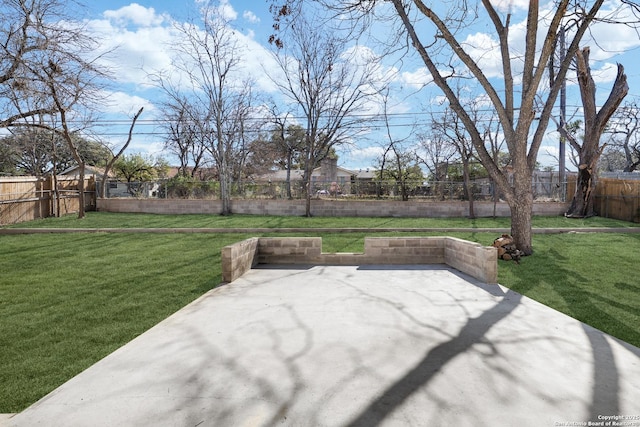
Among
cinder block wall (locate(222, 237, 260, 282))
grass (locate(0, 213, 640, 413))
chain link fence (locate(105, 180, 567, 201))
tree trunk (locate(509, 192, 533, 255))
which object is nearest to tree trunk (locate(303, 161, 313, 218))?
chain link fence (locate(105, 180, 567, 201))

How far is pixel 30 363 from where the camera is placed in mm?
3244

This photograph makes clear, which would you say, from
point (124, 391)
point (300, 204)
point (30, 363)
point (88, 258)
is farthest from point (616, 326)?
point (300, 204)

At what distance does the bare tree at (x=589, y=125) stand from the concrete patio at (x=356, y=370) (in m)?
14.2

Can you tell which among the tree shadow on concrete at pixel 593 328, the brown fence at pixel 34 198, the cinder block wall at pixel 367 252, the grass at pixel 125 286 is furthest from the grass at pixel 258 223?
the tree shadow on concrete at pixel 593 328

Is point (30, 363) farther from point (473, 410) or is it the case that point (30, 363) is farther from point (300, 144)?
point (300, 144)

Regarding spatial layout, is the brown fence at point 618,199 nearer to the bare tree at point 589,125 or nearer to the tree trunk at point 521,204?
the bare tree at point 589,125

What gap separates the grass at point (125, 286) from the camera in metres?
3.48

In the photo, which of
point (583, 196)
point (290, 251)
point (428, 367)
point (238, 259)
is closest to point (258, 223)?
point (290, 251)

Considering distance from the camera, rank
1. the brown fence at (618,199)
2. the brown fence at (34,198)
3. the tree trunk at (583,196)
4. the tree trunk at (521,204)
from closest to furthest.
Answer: the tree trunk at (521,204), the brown fence at (34,198), the brown fence at (618,199), the tree trunk at (583,196)

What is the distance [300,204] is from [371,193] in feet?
12.6

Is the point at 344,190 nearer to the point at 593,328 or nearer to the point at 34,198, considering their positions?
the point at 34,198

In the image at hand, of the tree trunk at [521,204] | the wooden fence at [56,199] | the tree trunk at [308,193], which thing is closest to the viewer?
the tree trunk at [521,204]

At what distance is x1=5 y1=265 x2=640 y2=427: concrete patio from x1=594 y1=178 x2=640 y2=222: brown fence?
49.5 ft

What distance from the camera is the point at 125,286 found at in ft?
19.6
